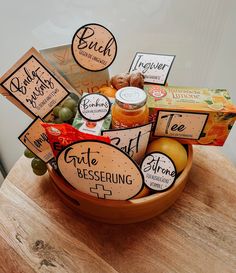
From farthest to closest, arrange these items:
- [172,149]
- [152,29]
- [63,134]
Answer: [152,29]
[172,149]
[63,134]

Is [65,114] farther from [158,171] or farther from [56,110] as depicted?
[158,171]

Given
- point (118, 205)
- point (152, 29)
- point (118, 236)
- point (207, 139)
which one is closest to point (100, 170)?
point (118, 205)

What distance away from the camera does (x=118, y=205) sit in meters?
0.62

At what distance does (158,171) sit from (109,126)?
16 cm

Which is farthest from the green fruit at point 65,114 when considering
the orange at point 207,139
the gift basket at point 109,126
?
the orange at point 207,139

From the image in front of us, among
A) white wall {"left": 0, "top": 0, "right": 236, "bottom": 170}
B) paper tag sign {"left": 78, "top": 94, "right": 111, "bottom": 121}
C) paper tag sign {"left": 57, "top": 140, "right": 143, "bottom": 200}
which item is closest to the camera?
paper tag sign {"left": 57, "top": 140, "right": 143, "bottom": 200}

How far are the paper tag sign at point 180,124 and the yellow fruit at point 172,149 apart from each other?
0.07 feet

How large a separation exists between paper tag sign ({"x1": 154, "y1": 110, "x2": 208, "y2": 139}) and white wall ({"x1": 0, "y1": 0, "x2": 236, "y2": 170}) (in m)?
0.50

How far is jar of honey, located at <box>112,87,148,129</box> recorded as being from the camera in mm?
607

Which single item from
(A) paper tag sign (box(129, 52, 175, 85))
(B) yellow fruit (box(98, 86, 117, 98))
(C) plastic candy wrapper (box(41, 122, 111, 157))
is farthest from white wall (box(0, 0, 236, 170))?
(C) plastic candy wrapper (box(41, 122, 111, 157))

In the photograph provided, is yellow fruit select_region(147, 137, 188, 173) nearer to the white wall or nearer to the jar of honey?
the jar of honey

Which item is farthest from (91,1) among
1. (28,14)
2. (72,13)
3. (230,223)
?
(230,223)

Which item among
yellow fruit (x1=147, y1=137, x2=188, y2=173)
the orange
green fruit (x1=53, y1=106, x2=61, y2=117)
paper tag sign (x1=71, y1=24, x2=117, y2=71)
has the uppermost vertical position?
paper tag sign (x1=71, y1=24, x2=117, y2=71)

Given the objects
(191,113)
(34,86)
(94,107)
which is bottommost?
(191,113)
